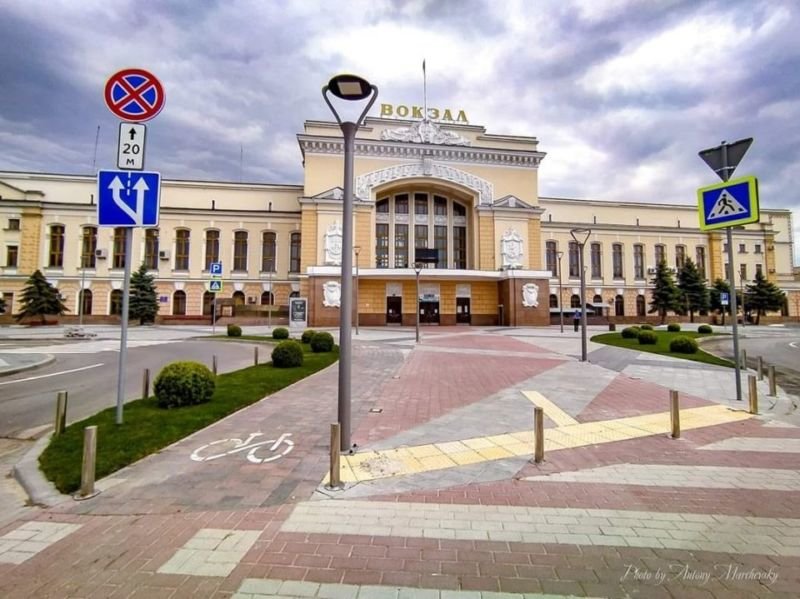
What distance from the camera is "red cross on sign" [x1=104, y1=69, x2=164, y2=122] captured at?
6.15 m

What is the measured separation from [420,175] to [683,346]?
108ft

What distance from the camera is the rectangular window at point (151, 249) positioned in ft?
157

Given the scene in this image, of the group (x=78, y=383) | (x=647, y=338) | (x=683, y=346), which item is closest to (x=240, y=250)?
(x=78, y=383)

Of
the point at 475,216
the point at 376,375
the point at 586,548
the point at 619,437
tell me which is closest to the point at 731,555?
the point at 586,548

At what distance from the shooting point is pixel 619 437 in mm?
6379

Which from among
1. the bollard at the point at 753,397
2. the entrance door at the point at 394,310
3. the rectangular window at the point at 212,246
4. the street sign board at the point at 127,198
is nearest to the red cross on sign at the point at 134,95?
the street sign board at the point at 127,198

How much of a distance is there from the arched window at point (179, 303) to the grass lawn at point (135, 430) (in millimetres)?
43484

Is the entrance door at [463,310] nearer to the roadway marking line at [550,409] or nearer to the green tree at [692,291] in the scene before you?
the green tree at [692,291]

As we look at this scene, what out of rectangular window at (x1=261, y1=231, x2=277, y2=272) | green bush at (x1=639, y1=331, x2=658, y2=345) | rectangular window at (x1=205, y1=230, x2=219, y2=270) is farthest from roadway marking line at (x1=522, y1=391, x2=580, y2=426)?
rectangular window at (x1=205, y1=230, x2=219, y2=270)

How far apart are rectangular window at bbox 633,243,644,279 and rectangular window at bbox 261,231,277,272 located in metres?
50.8

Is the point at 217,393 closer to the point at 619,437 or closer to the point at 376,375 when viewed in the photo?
the point at 376,375

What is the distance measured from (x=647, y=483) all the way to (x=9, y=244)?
65.1 m

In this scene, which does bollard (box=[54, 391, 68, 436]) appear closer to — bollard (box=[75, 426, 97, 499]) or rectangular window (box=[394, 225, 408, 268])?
bollard (box=[75, 426, 97, 499])

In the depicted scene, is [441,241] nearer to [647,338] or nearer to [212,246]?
[212,246]
